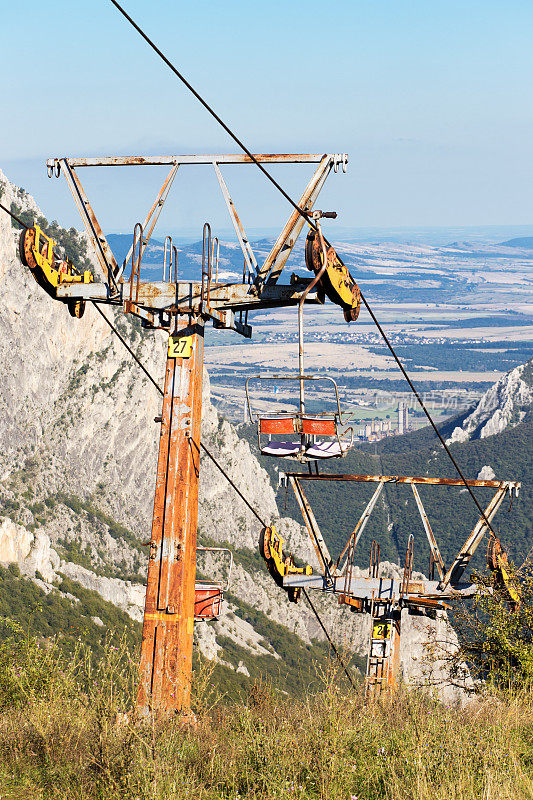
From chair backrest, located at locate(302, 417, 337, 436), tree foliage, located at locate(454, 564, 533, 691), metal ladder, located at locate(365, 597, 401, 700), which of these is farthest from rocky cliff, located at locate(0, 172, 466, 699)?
chair backrest, located at locate(302, 417, 337, 436)

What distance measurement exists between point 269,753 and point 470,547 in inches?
536

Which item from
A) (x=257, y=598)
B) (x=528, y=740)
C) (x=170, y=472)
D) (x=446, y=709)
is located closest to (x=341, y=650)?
(x=446, y=709)

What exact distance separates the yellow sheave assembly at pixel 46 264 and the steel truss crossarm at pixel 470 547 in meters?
10.9

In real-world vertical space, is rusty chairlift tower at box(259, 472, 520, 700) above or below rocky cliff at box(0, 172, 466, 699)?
below

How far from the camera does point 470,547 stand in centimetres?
2225

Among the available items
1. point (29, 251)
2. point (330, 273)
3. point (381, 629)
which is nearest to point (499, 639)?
point (381, 629)

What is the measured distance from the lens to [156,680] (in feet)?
Answer: 41.6

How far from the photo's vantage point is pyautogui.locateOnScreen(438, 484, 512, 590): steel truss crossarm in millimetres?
21438

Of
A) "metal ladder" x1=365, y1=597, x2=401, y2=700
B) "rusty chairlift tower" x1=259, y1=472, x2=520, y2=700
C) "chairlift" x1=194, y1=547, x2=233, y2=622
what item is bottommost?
"chairlift" x1=194, y1=547, x2=233, y2=622

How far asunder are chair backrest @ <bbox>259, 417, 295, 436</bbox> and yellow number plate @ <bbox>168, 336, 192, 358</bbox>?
119 inches

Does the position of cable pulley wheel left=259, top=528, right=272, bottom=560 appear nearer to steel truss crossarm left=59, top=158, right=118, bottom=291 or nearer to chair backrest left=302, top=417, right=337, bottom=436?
chair backrest left=302, top=417, right=337, bottom=436

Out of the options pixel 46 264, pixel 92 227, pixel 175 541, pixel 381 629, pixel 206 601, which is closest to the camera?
pixel 175 541

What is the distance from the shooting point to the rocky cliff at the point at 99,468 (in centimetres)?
12125

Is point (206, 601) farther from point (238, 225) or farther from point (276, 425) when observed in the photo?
point (238, 225)
